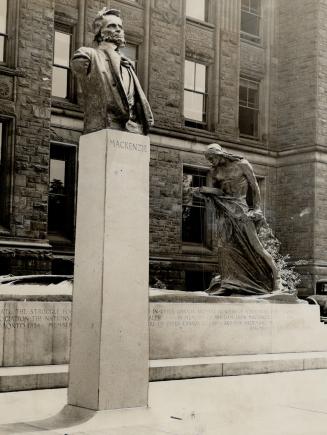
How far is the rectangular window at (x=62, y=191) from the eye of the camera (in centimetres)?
2383

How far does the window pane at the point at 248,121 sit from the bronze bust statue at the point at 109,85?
75.9 ft

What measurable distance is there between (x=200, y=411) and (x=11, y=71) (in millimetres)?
15962

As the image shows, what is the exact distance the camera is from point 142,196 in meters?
7.02

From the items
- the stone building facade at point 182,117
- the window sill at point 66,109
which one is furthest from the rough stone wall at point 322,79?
the window sill at point 66,109

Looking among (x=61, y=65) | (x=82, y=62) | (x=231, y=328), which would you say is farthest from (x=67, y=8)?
(x=82, y=62)

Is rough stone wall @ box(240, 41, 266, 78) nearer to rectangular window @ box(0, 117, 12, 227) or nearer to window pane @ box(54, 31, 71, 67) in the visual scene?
window pane @ box(54, 31, 71, 67)

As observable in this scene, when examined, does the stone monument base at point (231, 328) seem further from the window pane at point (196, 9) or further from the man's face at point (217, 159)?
the window pane at point (196, 9)

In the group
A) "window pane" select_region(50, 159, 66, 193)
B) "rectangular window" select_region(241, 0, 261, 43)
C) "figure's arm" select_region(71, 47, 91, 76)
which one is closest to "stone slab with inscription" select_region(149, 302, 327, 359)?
"figure's arm" select_region(71, 47, 91, 76)

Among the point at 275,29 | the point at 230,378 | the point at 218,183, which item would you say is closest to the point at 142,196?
the point at 230,378

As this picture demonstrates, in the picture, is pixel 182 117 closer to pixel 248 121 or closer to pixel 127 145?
pixel 248 121

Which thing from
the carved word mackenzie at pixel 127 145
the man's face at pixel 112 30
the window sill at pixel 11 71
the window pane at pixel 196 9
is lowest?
the carved word mackenzie at pixel 127 145

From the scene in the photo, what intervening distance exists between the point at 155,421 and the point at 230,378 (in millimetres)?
3510

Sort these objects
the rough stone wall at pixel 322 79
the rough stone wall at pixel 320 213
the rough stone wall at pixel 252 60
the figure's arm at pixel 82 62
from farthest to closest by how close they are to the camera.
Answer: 1. the rough stone wall at pixel 252 60
2. the rough stone wall at pixel 322 79
3. the rough stone wall at pixel 320 213
4. the figure's arm at pixel 82 62

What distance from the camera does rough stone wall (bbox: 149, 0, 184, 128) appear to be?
26.7m
